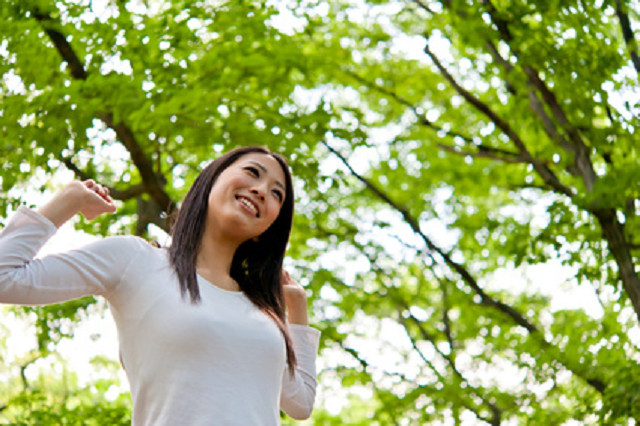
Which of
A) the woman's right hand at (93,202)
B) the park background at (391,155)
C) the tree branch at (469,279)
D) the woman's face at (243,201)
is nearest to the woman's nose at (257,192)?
the woman's face at (243,201)

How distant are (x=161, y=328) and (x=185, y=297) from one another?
11 cm

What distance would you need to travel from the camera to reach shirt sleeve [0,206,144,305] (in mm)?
2021

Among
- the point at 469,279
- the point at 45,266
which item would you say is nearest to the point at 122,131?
the point at 469,279

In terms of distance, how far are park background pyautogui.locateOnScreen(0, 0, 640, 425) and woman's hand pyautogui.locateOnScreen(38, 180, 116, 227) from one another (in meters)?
4.06

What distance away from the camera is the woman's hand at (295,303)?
273 centimetres

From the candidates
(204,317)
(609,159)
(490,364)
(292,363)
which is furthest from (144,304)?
(490,364)

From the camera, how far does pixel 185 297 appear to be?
7.22ft

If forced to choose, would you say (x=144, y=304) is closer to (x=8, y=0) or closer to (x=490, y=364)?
(x=8, y=0)

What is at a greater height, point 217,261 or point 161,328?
point 217,261

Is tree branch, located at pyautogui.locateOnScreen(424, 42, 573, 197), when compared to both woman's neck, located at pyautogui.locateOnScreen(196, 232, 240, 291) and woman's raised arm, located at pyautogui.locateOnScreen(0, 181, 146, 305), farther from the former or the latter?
woman's raised arm, located at pyautogui.locateOnScreen(0, 181, 146, 305)

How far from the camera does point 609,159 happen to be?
25.0ft

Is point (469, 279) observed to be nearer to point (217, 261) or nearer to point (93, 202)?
point (217, 261)

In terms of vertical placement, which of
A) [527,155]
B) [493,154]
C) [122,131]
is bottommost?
[122,131]

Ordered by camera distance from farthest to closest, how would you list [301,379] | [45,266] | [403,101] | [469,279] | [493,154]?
[403,101] < [469,279] < [493,154] < [301,379] < [45,266]
